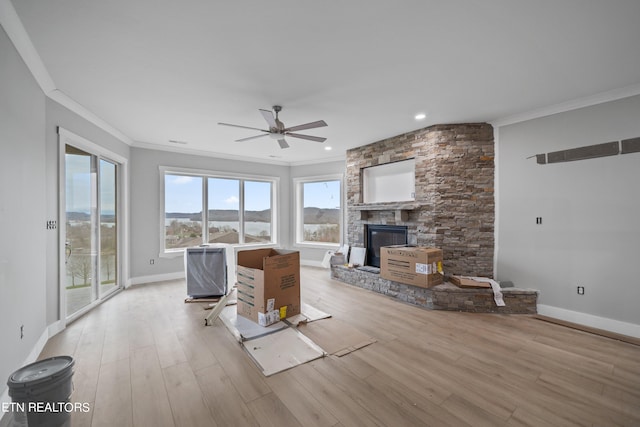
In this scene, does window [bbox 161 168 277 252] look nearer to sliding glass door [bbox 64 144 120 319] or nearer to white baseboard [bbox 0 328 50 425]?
sliding glass door [bbox 64 144 120 319]

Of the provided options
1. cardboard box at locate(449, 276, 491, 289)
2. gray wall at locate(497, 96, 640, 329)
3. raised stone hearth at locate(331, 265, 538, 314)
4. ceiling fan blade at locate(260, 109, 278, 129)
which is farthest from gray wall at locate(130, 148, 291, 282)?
gray wall at locate(497, 96, 640, 329)

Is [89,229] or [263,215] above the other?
[263,215]

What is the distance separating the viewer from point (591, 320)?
304 cm

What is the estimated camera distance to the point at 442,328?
3.01 m

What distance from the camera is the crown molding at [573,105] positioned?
2.83 metres

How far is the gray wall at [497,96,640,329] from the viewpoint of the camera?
287cm

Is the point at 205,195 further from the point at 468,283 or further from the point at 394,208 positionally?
the point at 468,283

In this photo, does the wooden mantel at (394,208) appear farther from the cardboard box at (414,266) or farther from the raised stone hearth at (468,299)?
the raised stone hearth at (468,299)

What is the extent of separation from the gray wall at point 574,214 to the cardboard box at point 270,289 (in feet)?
10.2

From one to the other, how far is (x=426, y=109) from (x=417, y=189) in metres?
1.34

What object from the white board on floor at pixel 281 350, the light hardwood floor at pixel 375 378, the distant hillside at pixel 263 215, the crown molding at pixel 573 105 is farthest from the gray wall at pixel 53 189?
the crown molding at pixel 573 105

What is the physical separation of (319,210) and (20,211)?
5.05 meters

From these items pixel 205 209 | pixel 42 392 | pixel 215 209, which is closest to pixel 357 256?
pixel 215 209

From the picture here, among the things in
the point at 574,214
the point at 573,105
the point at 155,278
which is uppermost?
the point at 573,105
